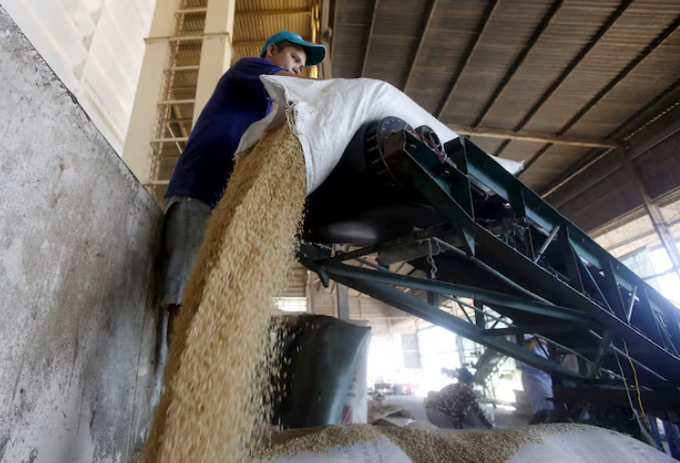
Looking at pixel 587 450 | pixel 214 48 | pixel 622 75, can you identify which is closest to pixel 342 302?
pixel 587 450

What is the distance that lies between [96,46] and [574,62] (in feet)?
18.5

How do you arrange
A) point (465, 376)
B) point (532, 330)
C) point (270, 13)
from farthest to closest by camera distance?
point (270, 13) → point (465, 376) → point (532, 330)

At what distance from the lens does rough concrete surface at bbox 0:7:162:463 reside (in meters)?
0.94

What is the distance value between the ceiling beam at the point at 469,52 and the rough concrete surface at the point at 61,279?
4642mm

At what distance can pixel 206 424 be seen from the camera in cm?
105

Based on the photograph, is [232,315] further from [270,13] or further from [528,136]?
[270,13]

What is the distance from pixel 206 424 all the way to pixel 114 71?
443cm

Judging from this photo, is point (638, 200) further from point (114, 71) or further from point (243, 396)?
point (114, 71)

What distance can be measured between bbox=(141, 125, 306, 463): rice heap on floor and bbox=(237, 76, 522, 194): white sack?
0.05 metres

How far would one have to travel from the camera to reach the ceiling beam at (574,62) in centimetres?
443

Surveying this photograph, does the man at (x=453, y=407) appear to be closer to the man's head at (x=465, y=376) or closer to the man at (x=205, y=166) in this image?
the man's head at (x=465, y=376)

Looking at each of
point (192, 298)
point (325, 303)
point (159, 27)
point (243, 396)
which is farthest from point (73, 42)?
point (325, 303)

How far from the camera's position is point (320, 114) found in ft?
5.22

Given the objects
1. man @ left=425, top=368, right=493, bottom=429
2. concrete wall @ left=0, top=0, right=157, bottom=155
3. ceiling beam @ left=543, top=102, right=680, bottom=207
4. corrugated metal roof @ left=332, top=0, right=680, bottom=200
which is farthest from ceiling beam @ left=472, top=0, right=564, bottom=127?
concrete wall @ left=0, top=0, right=157, bottom=155
